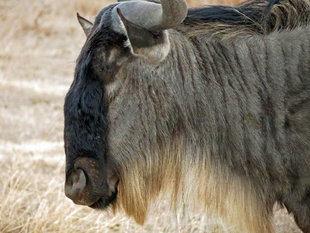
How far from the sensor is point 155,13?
2664 millimetres

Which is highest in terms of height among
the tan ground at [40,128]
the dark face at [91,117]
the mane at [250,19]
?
the mane at [250,19]

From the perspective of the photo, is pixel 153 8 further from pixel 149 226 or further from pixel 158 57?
pixel 149 226

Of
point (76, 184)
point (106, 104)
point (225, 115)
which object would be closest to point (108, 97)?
point (106, 104)

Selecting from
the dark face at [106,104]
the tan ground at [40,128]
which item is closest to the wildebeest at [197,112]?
the dark face at [106,104]

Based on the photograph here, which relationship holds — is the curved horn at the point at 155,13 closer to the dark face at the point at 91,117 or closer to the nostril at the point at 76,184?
the dark face at the point at 91,117

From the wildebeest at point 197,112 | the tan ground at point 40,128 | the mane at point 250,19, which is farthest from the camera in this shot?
the tan ground at point 40,128

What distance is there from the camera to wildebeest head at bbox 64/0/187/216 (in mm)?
2652

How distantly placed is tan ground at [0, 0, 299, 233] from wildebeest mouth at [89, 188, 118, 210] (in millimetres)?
356

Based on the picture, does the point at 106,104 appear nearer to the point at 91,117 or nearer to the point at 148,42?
the point at 91,117

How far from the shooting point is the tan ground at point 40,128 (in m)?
3.99

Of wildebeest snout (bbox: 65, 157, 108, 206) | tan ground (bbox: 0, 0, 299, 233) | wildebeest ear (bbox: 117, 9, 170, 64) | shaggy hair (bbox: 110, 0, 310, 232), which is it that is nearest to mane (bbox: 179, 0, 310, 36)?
shaggy hair (bbox: 110, 0, 310, 232)

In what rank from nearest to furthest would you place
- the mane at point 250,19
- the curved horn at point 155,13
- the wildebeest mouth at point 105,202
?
the curved horn at point 155,13 → the wildebeest mouth at point 105,202 → the mane at point 250,19

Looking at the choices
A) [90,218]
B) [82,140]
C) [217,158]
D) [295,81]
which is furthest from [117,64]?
[90,218]

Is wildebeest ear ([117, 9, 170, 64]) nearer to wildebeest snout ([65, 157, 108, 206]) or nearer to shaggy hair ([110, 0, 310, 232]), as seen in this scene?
shaggy hair ([110, 0, 310, 232])
